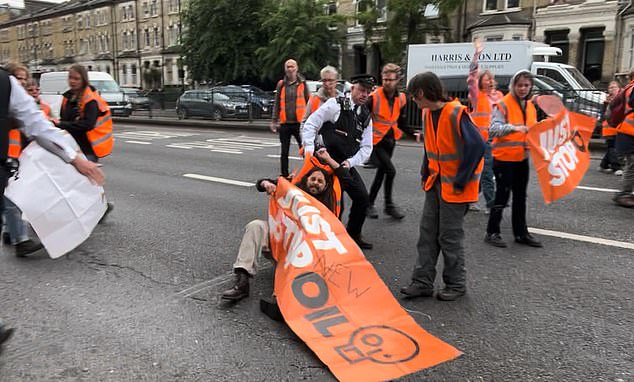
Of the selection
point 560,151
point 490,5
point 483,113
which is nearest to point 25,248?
point 483,113

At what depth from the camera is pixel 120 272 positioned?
4.92 meters

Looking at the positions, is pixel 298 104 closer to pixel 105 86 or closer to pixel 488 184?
pixel 488 184

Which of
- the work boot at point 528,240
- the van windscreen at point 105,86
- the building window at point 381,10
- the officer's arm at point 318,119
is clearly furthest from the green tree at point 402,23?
the officer's arm at point 318,119

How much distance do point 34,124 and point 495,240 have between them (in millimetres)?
4330

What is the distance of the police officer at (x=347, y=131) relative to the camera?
5348 millimetres

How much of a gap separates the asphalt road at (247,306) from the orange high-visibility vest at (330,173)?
27.1 inches

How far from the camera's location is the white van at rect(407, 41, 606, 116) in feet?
61.7

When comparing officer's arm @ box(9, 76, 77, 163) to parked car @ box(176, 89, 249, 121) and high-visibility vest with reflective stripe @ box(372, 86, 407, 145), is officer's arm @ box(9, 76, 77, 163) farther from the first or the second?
parked car @ box(176, 89, 249, 121)

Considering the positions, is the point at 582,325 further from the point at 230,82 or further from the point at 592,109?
the point at 230,82

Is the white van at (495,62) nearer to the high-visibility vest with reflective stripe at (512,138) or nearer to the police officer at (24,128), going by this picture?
the high-visibility vest with reflective stripe at (512,138)

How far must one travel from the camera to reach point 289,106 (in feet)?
30.5

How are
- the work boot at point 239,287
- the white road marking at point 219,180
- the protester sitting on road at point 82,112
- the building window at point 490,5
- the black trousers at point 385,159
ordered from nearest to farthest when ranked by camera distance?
the work boot at point 239,287 < the protester sitting on road at point 82,112 < the black trousers at point 385,159 < the white road marking at point 219,180 < the building window at point 490,5

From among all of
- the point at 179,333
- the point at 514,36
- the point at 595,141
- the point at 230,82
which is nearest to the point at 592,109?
the point at 595,141

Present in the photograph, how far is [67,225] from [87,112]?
259 cm
